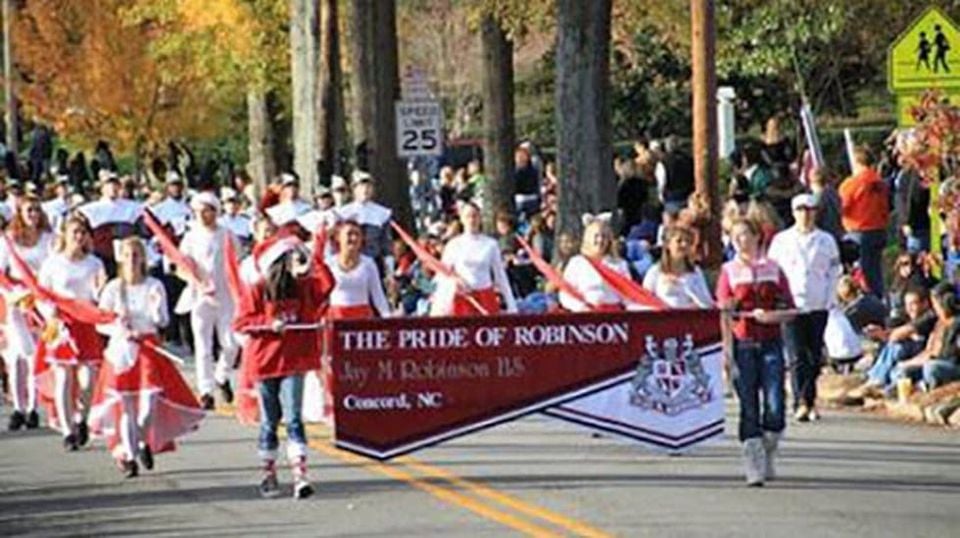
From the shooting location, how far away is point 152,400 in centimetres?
1955

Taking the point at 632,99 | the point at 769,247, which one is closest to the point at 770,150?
the point at 769,247

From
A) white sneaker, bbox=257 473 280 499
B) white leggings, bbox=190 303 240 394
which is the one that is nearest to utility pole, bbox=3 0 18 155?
white leggings, bbox=190 303 240 394

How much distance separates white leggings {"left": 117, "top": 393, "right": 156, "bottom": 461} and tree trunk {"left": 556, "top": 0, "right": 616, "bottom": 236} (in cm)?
1281

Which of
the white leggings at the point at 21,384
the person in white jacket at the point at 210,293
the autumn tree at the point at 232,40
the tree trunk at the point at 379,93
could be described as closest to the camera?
the white leggings at the point at 21,384

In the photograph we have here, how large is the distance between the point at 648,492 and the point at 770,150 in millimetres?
15286

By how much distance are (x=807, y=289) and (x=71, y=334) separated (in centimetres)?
595

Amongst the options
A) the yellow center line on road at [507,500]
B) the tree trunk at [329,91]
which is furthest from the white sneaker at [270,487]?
the tree trunk at [329,91]

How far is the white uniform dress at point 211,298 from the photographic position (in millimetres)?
25297

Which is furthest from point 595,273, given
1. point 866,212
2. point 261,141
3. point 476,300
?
point 261,141

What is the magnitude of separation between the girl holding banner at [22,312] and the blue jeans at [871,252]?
9040 mm

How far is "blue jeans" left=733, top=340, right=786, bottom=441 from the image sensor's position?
18219 millimetres

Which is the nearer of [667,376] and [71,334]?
[667,376]

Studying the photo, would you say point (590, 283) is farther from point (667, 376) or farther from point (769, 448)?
point (769, 448)

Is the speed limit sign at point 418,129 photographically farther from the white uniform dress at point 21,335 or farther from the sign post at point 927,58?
the white uniform dress at point 21,335
